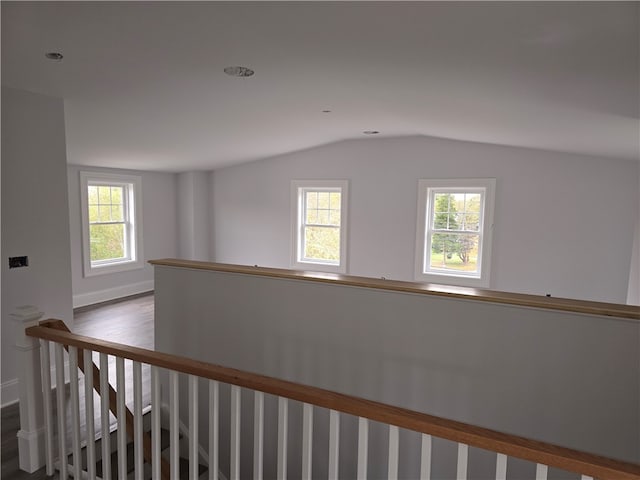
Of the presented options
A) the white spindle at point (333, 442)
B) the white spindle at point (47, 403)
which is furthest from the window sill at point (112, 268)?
the white spindle at point (333, 442)

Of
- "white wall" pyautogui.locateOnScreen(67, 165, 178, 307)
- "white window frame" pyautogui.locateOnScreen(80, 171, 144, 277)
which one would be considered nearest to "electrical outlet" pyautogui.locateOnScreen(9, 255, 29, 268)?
"white wall" pyautogui.locateOnScreen(67, 165, 178, 307)

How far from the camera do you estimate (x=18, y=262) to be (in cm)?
298

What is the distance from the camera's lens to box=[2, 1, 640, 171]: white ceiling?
161 centimetres

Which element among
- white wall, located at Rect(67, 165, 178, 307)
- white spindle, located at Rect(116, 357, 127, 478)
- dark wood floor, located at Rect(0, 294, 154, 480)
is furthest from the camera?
white wall, located at Rect(67, 165, 178, 307)

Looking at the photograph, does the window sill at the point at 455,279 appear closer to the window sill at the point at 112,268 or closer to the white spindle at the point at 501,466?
the white spindle at the point at 501,466

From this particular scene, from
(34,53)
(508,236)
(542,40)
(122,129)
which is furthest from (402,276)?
(34,53)

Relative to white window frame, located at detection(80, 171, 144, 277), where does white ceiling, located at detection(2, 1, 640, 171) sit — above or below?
above

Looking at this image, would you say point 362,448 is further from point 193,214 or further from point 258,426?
point 193,214

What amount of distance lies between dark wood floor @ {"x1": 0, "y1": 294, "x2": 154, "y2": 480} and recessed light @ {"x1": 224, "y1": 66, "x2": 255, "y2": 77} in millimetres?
2539

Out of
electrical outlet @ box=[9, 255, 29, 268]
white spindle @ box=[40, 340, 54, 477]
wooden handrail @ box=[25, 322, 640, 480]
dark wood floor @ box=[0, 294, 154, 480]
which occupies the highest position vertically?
electrical outlet @ box=[9, 255, 29, 268]

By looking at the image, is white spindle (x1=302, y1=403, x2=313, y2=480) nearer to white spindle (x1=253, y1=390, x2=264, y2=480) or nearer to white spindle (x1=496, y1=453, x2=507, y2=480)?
white spindle (x1=253, y1=390, x2=264, y2=480)

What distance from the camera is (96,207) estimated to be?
5930 mm

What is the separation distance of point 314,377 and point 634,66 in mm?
2231

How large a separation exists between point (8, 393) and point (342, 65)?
328 centimetres
